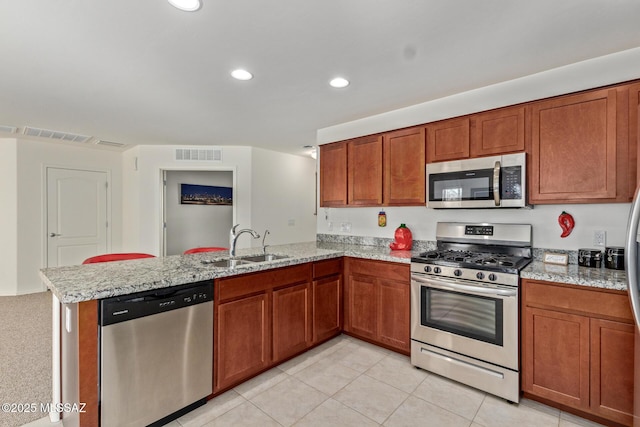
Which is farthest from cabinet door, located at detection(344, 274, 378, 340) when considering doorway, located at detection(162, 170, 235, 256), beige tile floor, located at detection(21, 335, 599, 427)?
doorway, located at detection(162, 170, 235, 256)

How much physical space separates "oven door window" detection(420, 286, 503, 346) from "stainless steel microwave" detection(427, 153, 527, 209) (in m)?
0.80

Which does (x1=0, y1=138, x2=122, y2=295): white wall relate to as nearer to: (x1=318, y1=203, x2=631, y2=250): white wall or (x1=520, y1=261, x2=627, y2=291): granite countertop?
(x1=318, y1=203, x2=631, y2=250): white wall

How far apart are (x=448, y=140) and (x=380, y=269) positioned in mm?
1355

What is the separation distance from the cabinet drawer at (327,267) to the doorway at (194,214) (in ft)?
11.3

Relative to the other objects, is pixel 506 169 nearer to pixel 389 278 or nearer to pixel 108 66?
pixel 389 278

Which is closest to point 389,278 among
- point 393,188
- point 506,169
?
point 393,188

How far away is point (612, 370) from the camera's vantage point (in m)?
1.80

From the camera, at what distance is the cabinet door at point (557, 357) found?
6.20 ft

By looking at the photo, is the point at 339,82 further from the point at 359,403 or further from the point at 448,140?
the point at 359,403

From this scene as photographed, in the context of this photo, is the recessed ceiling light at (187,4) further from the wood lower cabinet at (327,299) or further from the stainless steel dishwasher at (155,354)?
the wood lower cabinet at (327,299)

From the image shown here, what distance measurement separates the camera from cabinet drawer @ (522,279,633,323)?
1.77 meters

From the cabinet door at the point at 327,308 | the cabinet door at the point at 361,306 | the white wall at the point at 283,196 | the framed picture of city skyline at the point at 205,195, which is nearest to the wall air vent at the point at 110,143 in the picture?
the framed picture of city skyline at the point at 205,195

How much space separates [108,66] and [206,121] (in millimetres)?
1422

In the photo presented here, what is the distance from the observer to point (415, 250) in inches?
128
